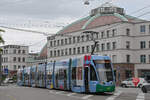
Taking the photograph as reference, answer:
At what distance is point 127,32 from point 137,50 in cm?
423

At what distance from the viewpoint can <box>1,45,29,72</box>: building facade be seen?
112 metres

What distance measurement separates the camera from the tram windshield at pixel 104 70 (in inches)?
998

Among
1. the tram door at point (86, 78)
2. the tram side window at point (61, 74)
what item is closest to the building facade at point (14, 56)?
the tram side window at point (61, 74)

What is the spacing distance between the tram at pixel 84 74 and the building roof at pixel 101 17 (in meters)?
37.8

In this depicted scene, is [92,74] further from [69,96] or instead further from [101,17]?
[101,17]

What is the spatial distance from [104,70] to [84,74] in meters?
1.98

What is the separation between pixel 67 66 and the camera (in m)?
31.6

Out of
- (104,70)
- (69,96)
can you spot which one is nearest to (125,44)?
(104,70)

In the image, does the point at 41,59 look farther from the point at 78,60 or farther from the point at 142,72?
the point at 78,60

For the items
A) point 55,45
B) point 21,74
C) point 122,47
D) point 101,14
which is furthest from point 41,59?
point 21,74

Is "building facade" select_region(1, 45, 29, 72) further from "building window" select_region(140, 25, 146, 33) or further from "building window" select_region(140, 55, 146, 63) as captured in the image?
"building window" select_region(140, 25, 146, 33)

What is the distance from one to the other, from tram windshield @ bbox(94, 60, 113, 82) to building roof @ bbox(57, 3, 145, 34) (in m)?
45.4

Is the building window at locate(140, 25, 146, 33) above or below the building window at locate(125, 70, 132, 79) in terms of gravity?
above

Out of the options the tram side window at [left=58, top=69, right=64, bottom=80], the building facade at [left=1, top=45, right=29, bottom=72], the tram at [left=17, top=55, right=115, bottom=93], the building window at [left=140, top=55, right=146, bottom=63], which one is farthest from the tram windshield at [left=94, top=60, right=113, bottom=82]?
the building facade at [left=1, top=45, right=29, bottom=72]
